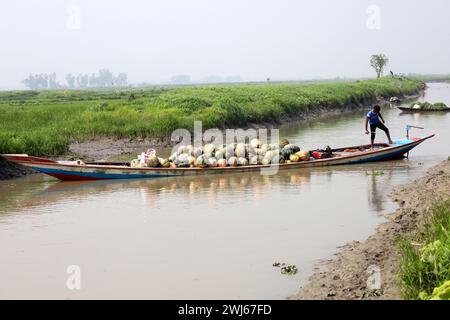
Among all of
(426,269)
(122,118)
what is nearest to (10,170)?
(122,118)

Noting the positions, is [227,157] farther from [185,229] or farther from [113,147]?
[113,147]

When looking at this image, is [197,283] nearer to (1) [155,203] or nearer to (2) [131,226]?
(2) [131,226]

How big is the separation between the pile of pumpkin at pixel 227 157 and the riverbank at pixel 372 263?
204 inches

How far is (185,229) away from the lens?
30.8 ft

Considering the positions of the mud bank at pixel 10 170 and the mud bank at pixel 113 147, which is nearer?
the mud bank at pixel 10 170

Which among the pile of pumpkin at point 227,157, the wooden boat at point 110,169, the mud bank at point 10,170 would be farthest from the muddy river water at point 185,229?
the mud bank at point 10,170

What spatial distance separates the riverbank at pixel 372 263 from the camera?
587 centimetres

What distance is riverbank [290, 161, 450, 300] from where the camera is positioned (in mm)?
5867

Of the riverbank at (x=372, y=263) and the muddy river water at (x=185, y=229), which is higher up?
the riverbank at (x=372, y=263)

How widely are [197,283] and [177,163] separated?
26.7 feet

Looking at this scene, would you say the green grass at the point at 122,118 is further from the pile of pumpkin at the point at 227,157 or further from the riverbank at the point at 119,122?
the pile of pumpkin at the point at 227,157

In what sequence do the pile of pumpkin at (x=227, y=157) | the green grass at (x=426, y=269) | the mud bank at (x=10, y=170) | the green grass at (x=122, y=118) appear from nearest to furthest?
1. the green grass at (x=426, y=269)
2. the pile of pumpkin at (x=227, y=157)
3. the mud bank at (x=10, y=170)
4. the green grass at (x=122, y=118)

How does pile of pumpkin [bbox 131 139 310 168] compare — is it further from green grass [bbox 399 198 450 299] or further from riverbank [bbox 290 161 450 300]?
green grass [bbox 399 198 450 299]

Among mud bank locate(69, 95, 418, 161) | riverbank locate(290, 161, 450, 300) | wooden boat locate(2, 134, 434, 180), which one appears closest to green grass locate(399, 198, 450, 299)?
riverbank locate(290, 161, 450, 300)
